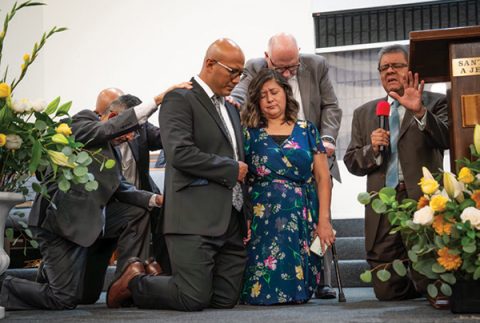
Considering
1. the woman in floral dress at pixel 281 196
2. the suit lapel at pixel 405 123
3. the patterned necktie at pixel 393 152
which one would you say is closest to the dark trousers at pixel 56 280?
the woman in floral dress at pixel 281 196

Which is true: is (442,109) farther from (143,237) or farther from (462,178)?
(143,237)

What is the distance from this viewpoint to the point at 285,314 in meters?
3.29

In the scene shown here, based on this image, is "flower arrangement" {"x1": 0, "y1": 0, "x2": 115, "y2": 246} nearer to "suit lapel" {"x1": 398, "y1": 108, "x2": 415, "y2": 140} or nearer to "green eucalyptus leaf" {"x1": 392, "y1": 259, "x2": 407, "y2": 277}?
"green eucalyptus leaf" {"x1": 392, "y1": 259, "x2": 407, "y2": 277}

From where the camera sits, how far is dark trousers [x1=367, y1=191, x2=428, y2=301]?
13.4 ft

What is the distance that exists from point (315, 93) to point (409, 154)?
93cm

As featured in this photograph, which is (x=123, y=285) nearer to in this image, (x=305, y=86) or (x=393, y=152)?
(x=393, y=152)

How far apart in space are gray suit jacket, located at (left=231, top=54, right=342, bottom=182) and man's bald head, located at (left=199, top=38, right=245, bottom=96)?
944 millimetres

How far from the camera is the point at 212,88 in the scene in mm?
3828

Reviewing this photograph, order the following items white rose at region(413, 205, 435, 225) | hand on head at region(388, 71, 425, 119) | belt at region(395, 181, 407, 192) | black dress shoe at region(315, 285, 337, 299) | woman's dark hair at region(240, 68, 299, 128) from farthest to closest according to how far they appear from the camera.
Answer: black dress shoe at region(315, 285, 337, 299), belt at region(395, 181, 407, 192), woman's dark hair at region(240, 68, 299, 128), hand on head at region(388, 71, 425, 119), white rose at region(413, 205, 435, 225)

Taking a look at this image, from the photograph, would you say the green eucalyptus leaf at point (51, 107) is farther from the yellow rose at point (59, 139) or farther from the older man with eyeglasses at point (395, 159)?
the older man with eyeglasses at point (395, 159)

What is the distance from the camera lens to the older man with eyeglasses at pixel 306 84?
4.60 m

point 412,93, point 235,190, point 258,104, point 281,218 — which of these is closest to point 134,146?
point 258,104

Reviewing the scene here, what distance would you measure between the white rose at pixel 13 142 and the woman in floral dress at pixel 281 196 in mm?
1253

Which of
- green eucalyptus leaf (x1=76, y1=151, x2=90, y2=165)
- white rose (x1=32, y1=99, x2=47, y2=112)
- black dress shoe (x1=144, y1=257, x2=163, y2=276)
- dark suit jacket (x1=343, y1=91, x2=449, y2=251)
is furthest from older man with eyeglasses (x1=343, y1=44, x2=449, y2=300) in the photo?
white rose (x1=32, y1=99, x2=47, y2=112)
